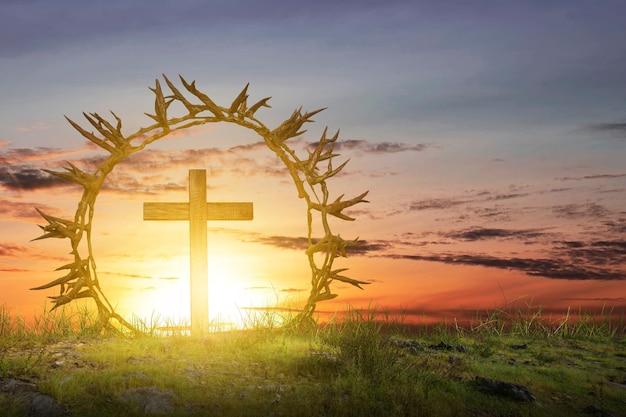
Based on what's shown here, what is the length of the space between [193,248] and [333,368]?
4689mm

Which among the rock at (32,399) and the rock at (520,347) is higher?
the rock at (32,399)

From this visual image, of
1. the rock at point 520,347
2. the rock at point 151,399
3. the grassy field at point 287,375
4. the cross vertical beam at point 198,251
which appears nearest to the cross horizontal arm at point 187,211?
the cross vertical beam at point 198,251

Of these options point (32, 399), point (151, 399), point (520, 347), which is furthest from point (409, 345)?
point (32, 399)

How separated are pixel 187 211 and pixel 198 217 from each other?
0.25 meters

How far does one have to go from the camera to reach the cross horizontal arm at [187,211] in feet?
42.2

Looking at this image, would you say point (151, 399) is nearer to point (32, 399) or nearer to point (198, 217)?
point (32, 399)

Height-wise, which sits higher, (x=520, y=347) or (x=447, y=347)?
(x=447, y=347)

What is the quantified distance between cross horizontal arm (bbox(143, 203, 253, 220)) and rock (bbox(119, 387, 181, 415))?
5.45 m

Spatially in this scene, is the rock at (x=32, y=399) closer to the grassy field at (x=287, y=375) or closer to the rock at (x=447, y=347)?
the grassy field at (x=287, y=375)

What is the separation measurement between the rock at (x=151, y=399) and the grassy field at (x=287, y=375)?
0.04ft

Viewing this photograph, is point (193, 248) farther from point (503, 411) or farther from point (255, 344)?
point (503, 411)

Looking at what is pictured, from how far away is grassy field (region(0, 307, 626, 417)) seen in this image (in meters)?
7.59

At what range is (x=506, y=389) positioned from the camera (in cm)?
895

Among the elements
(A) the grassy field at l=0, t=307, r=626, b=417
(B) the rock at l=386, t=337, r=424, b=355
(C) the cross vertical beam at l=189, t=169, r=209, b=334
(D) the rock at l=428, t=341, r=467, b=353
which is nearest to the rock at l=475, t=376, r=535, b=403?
(A) the grassy field at l=0, t=307, r=626, b=417
